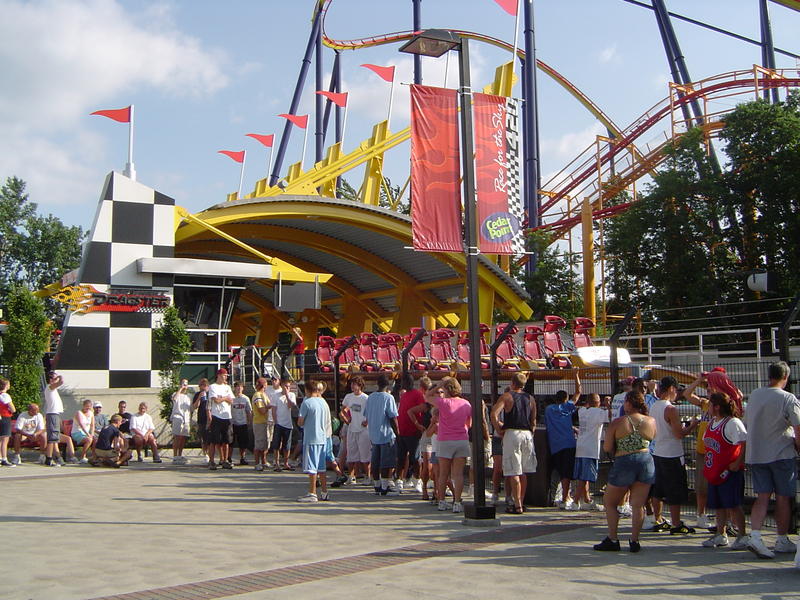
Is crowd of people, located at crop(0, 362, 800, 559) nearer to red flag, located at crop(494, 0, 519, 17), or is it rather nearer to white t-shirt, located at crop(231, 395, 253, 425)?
white t-shirt, located at crop(231, 395, 253, 425)

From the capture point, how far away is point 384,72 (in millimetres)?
28312

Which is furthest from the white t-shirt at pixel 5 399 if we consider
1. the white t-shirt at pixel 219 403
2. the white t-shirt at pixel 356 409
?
the white t-shirt at pixel 356 409

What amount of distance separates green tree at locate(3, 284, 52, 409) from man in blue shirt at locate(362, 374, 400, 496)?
941cm

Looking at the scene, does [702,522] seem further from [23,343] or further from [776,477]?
[23,343]

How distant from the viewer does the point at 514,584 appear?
20.0ft

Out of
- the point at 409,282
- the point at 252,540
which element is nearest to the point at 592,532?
the point at 252,540

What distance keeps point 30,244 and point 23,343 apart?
2918 centimetres

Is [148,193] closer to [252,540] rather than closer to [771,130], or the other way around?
[252,540]

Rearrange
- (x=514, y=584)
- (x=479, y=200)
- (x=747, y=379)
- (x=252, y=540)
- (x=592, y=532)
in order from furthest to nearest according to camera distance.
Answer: (x=747, y=379), (x=479, y=200), (x=592, y=532), (x=252, y=540), (x=514, y=584)

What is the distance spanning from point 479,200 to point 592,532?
4.07 metres

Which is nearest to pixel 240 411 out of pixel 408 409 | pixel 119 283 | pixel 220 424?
pixel 220 424

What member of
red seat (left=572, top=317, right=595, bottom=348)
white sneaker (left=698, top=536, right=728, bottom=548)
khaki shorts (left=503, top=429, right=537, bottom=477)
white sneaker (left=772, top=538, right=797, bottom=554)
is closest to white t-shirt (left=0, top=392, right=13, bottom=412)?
khaki shorts (left=503, top=429, right=537, bottom=477)

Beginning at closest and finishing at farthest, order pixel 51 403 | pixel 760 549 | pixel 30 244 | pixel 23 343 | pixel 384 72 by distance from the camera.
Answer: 1. pixel 760 549
2. pixel 51 403
3. pixel 23 343
4. pixel 384 72
5. pixel 30 244

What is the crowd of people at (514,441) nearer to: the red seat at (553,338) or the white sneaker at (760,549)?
the white sneaker at (760,549)
